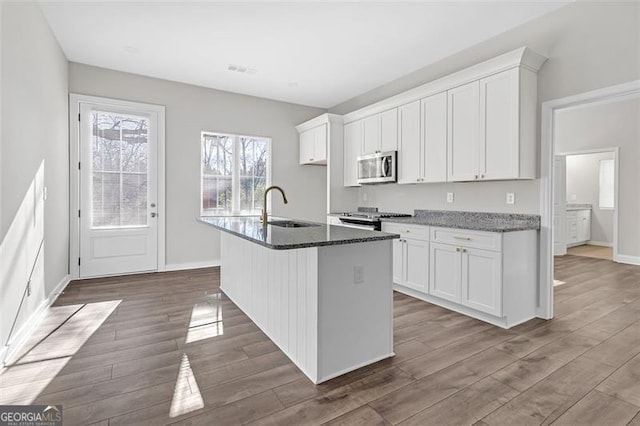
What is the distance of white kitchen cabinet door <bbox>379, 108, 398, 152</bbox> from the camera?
14.2 ft

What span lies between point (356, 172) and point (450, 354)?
3.23 meters

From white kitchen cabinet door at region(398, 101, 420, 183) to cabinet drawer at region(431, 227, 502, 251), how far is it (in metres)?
0.95

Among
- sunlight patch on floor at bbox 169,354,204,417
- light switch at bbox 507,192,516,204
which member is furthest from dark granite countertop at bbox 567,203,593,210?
sunlight patch on floor at bbox 169,354,204,417

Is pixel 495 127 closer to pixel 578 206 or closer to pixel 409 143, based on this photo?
pixel 409 143

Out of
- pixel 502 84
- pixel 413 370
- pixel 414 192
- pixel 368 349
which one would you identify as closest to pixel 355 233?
pixel 368 349

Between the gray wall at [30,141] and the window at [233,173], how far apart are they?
1835 millimetres

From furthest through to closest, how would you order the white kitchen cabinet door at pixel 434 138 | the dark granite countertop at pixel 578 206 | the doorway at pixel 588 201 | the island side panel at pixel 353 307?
the dark granite countertop at pixel 578 206 < the doorway at pixel 588 201 < the white kitchen cabinet door at pixel 434 138 < the island side panel at pixel 353 307

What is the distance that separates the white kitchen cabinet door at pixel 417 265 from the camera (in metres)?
3.50

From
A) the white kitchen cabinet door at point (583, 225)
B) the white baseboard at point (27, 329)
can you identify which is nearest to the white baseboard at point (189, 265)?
the white baseboard at point (27, 329)

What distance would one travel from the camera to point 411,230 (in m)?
3.67

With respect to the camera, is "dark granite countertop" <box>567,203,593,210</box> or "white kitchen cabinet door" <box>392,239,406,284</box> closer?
"white kitchen cabinet door" <box>392,239,406,284</box>

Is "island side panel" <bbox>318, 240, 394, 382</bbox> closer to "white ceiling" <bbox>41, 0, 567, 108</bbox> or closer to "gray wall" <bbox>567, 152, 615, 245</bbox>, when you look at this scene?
"white ceiling" <bbox>41, 0, 567, 108</bbox>

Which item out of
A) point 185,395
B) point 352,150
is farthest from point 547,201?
point 185,395

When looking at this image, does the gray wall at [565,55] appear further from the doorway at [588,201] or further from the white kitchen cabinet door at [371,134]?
the doorway at [588,201]
